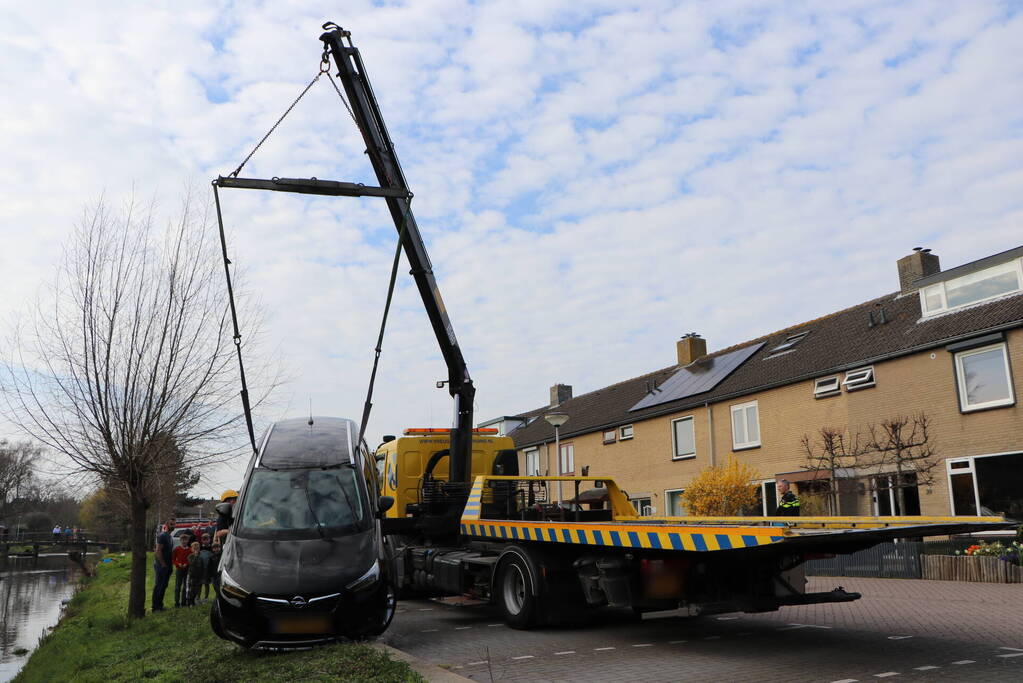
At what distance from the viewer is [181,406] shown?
1217cm

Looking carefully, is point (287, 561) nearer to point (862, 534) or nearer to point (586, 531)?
point (586, 531)

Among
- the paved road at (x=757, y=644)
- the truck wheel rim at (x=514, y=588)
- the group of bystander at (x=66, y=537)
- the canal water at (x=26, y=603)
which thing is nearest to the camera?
the paved road at (x=757, y=644)

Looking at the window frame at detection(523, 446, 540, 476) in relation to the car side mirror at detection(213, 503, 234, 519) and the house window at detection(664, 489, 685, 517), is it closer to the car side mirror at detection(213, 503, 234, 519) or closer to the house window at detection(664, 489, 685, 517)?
the house window at detection(664, 489, 685, 517)

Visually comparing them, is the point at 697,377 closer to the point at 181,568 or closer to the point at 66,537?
the point at 181,568

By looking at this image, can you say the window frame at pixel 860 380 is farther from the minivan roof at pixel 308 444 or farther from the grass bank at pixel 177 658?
the grass bank at pixel 177 658

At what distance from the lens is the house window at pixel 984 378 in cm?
1678

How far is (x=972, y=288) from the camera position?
61.9 feet

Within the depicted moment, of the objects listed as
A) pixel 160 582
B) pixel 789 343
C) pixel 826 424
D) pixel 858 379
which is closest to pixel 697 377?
pixel 789 343

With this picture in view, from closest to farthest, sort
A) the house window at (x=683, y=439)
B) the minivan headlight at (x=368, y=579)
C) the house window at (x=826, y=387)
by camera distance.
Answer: the minivan headlight at (x=368, y=579) < the house window at (x=826, y=387) < the house window at (x=683, y=439)

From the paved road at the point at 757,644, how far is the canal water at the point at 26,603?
8843 mm

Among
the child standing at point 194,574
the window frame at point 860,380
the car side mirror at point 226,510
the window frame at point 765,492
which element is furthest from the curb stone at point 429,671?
the window frame at point 765,492

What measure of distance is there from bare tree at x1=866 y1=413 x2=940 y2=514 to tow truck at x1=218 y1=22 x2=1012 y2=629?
30.2 feet

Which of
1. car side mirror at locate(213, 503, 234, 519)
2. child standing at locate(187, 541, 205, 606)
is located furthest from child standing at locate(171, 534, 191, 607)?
car side mirror at locate(213, 503, 234, 519)

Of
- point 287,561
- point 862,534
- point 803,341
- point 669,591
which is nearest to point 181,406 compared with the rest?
point 287,561
